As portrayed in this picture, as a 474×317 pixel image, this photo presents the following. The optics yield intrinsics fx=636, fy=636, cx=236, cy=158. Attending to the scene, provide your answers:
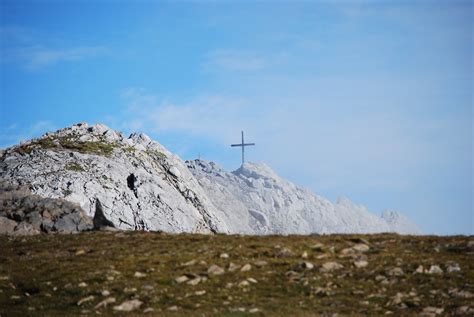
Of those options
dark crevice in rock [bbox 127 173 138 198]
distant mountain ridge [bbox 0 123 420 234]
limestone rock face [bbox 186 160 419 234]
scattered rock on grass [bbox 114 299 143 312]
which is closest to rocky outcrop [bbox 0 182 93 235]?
distant mountain ridge [bbox 0 123 420 234]

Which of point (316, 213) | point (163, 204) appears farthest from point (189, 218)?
point (316, 213)

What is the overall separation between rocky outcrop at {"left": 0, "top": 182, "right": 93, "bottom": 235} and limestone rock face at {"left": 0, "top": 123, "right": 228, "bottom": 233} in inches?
810

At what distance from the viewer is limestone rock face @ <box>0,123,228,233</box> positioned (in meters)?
88.1

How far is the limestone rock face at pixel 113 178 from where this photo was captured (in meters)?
88.1

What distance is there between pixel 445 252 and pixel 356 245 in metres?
5.30

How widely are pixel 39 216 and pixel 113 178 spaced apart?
3345 centimetres

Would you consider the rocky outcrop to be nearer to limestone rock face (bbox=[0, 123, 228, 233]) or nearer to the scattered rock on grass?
limestone rock face (bbox=[0, 123, 228, 233])

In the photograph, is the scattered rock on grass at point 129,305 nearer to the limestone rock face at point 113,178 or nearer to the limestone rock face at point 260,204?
the limestone rock face at point 113,178

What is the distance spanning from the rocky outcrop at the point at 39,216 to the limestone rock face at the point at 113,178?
2057 cm

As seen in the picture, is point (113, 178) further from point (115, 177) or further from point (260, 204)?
point (260, 204)

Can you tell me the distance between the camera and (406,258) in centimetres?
3647

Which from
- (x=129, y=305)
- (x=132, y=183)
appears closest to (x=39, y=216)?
(x=129, y=305)

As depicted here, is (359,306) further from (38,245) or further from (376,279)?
(38,245)

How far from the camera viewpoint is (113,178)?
94500 millimetres
